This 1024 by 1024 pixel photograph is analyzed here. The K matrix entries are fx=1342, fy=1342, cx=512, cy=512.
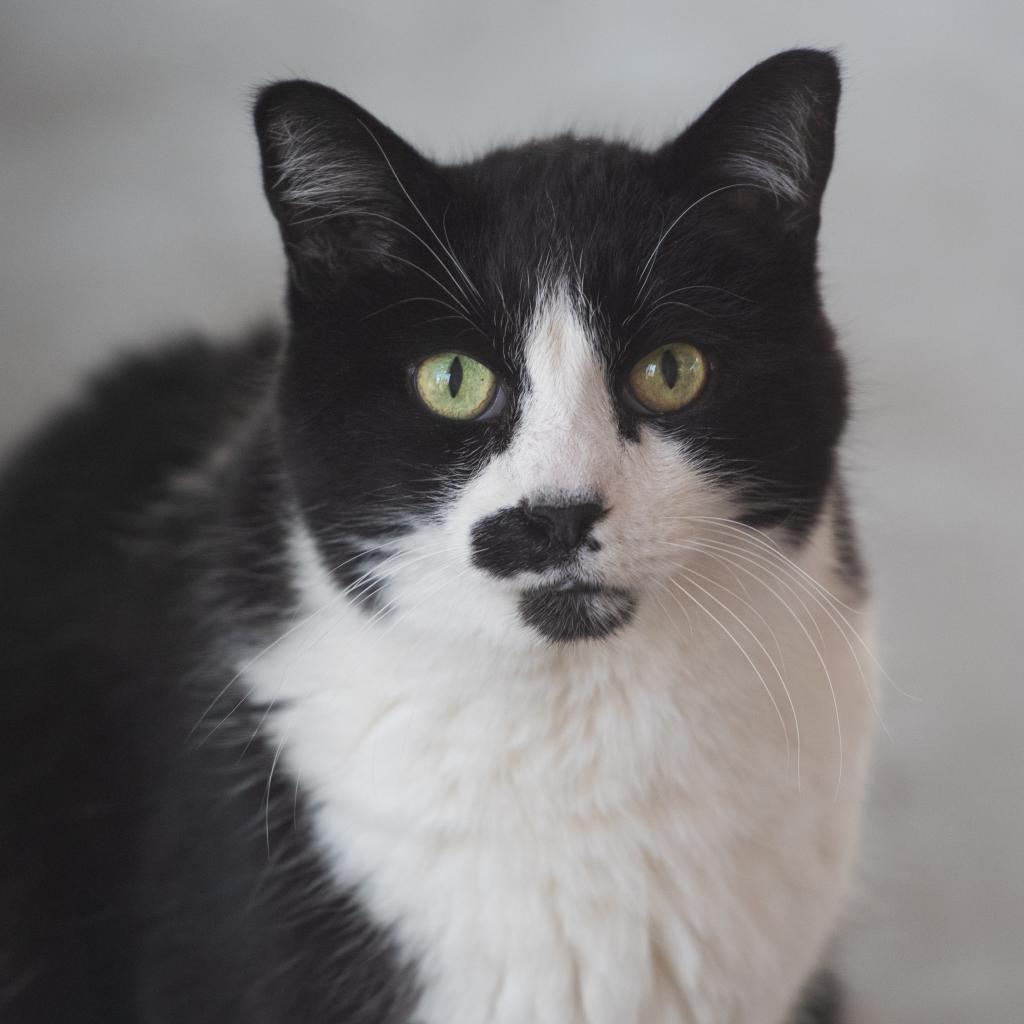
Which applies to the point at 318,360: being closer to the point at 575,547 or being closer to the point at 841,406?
the point at 575,547

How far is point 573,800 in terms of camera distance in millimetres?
1163

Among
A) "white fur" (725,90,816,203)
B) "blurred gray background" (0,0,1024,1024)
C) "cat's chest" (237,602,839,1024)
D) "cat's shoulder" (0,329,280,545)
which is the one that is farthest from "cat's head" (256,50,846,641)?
"blurred gray background" (0,0,1024,1024)

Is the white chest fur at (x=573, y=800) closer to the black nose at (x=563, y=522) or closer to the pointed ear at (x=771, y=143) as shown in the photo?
the black nose at (x=563, y=522)

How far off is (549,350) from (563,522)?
0.48 feet

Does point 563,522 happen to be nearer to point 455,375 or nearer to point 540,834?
point 455,375

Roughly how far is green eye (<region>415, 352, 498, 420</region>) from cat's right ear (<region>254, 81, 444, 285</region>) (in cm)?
11

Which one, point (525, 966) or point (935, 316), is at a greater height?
point (935, 316)

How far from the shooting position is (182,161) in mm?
2166

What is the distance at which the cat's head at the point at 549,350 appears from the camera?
1.02 metres

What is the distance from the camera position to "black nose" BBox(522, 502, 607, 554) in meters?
0.97

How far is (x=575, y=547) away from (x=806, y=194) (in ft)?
1.26

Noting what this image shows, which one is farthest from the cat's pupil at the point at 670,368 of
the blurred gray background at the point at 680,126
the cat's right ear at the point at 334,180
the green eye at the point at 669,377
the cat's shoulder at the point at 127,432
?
the blurred gray background at the point at 680,126

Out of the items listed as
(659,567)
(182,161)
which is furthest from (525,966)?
(182,161)

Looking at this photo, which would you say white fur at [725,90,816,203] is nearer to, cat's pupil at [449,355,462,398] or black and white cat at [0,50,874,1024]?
black and white cat at [0,50,874,1024]
